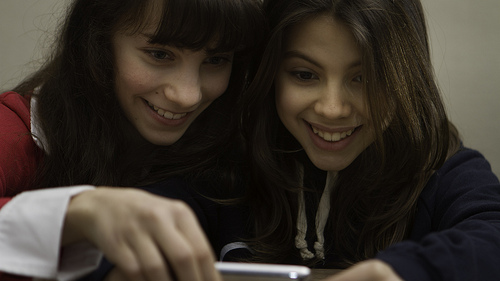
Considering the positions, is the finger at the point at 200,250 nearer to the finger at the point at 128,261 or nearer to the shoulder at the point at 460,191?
the finger at the point at 128,261

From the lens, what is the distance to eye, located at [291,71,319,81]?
1028 mm

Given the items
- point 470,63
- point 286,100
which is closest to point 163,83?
point 286,100

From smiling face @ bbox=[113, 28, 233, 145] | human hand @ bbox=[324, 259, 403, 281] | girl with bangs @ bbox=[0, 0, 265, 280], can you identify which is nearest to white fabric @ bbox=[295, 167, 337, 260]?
girl with bangs @ bbox=[0, 0, 265, 280]

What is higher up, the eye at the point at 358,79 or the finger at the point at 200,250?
the eye at the point at 358,79

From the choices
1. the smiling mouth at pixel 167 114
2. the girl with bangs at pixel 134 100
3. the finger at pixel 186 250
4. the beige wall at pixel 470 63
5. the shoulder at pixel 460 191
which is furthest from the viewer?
the beige wall at pixel 470 63

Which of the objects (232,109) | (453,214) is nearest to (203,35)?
(232,109)

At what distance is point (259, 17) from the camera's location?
1.04 meters

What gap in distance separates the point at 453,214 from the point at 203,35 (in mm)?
508

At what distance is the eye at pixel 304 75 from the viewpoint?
3.37 ft

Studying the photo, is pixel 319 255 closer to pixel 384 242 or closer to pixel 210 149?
pixel 384 242

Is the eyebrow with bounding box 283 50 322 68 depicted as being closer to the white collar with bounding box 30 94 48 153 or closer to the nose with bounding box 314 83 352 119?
the nose with bounding box 314 83 352 119

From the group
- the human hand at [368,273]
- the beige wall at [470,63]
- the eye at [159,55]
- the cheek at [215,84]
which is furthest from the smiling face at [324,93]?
the beige wall at [470,63]

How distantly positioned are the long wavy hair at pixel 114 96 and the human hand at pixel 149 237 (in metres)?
0.46

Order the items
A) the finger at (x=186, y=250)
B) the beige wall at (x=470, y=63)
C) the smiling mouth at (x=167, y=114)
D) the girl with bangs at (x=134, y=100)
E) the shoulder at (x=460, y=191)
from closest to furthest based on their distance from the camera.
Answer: the finger at (x=186, y=250) → the shoulder at (x=460, y=191) → the girl with bangs at (x=134, y=100) → the smiling mouth at (x=167, y=114) → the beige wall at (x=470, y=63)
